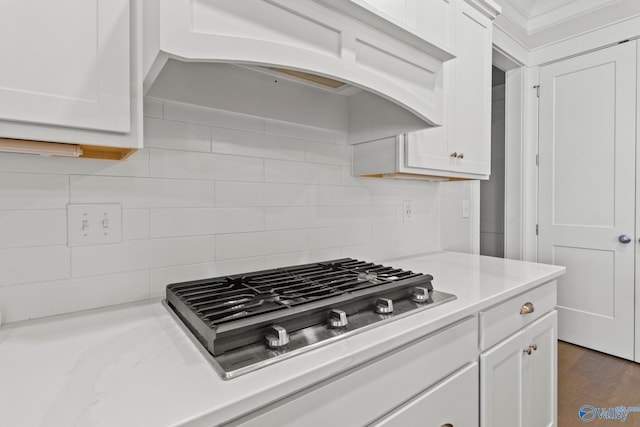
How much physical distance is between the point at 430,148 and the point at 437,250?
0.84 metres

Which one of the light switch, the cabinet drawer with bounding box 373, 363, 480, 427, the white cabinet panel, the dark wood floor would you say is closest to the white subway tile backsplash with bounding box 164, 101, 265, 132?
the white cabinet panel

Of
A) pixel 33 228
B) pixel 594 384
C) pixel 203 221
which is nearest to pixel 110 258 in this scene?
pixel 33 228

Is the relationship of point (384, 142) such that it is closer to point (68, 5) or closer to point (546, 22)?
point (68, 5)

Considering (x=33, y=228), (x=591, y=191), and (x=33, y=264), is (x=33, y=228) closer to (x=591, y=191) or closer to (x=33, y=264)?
(x=33, y=264)

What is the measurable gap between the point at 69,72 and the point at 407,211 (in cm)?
167

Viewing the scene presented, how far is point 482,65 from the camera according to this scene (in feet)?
6.04

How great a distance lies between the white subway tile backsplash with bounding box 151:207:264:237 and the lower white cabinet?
0.97 metres

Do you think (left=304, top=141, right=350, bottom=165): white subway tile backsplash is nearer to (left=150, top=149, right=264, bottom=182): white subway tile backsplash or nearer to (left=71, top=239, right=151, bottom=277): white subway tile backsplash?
(left=150, top=149, right=264, bottom=182): white subway tile backsplash

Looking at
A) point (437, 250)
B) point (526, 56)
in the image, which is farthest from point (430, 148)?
point (526, 56)

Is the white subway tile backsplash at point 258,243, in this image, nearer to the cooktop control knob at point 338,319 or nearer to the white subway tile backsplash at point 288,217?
the white subway tile backsplash at point 288,217

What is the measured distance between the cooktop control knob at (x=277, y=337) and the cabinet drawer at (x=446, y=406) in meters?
0.33

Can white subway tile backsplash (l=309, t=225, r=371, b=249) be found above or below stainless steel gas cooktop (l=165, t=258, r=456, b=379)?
above

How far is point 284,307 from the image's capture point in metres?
0.87

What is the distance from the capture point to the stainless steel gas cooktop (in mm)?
739
